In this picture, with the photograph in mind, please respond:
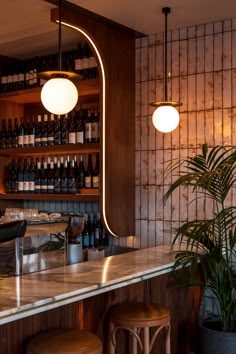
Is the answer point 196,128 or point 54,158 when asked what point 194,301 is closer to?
point 196,128

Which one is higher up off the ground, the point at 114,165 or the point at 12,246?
the point at 114,165

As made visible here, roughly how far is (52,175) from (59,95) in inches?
73.4

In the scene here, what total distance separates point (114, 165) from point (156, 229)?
0.69m

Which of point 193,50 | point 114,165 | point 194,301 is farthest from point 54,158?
point 194,301

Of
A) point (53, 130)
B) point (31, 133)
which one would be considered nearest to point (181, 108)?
point (53, 130)

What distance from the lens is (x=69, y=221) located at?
10.0 feet

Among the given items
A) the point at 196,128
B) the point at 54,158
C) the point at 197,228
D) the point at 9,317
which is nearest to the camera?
the point at 9,317

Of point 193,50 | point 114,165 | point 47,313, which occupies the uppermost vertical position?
point 193,50

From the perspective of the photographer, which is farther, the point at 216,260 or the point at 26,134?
the point at 26,134

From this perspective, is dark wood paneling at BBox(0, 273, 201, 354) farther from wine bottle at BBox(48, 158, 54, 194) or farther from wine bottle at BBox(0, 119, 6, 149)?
wine bottle at BBox(0, 119, 6, 149)

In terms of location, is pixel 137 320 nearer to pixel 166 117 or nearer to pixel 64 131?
pixel 166 117

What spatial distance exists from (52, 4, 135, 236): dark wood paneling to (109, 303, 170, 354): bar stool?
1.26 metres

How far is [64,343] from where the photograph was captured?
2178 mm

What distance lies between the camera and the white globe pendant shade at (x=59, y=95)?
2893 mm
